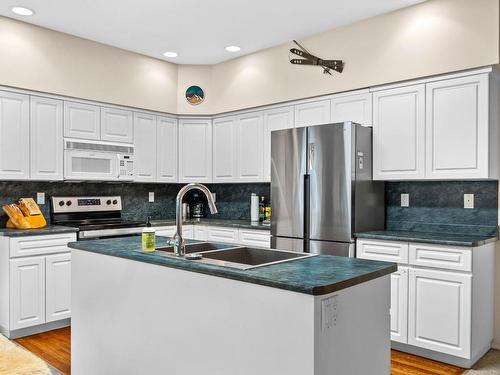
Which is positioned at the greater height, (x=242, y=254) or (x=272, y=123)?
(x=272, y=123)

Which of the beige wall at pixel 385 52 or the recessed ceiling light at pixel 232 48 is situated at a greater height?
the recessed ceiling light at pixel 232 48

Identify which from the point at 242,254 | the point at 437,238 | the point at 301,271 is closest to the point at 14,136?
the point at 242,254

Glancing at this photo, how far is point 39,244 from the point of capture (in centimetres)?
368

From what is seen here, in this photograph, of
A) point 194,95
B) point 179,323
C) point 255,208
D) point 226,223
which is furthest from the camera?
point 194,95

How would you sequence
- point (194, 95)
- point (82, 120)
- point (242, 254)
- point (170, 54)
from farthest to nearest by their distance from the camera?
point (194, 95)
point (170, 54)
point (82, 120)
point (242, 254)

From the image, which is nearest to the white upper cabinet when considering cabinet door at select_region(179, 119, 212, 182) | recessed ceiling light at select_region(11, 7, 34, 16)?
cabinet door at select_region(179, 119, 212, 182)

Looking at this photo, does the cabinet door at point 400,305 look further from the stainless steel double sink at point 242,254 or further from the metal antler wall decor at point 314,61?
the metal antler wall decor at point 314,61

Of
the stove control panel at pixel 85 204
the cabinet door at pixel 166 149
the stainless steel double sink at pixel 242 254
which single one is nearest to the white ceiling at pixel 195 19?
the cabinet door at pixel 166 149

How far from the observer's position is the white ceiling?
11.5ft

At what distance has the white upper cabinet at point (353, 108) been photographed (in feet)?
12.4

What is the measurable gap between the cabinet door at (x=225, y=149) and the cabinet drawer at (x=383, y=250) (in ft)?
6.58

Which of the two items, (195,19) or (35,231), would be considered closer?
(35,231)

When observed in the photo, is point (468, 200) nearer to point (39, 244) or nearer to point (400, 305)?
point (400, 305)

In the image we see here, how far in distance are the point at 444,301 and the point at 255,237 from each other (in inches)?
76.8
